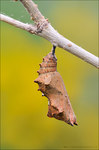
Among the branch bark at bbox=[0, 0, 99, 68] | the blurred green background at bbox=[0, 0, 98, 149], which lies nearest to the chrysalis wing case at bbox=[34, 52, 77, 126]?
the branch bark at bbox=[0, 0, 99, 68]

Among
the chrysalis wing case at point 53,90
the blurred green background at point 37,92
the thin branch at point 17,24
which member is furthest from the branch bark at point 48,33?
the blurred green background at point 37,92

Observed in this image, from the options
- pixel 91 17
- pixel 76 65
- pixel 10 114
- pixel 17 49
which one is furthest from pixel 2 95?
pixel 91 17

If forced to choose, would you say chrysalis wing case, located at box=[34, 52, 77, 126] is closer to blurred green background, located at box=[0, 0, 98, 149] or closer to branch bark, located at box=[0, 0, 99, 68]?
branch bark, located at box=[0, 0, 99, 68]

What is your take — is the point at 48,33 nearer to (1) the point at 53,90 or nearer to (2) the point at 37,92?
(1) the point at 53,90

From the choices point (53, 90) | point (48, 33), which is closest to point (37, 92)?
point (53, 90)

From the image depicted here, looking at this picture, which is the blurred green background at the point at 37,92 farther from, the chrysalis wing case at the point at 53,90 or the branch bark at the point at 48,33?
the branch bark at the point at 48,33

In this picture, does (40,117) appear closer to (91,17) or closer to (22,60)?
(22,60)
